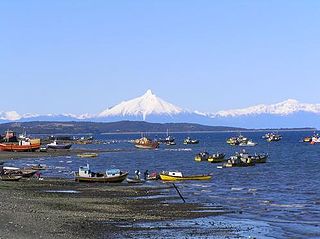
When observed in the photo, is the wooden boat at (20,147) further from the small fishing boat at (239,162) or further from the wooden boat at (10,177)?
the wooden boat at (10,177)

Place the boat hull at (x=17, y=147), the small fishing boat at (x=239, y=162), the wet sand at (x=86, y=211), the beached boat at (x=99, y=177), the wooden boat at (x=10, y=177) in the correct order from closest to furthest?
the wet sand at (x=86, y=211) → the wooden boat at (x=10, y=177) → the beached boat at (x=99, y=177) → the small fishing boat at (x=239, y=162) → the boat hull at (x=17, y=147)

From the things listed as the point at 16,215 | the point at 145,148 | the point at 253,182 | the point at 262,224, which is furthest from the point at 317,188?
the point at 145,148

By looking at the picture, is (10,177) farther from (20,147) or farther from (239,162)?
(20,147)

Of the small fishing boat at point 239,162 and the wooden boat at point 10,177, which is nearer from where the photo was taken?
the wooden boat at point 10,177

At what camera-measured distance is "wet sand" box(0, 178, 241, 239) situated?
86.6 feet

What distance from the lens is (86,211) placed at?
3459 cm

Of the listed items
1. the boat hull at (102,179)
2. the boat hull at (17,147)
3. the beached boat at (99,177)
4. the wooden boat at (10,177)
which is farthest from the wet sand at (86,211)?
the boat hull at (17,147)

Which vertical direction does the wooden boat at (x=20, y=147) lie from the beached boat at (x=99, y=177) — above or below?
below

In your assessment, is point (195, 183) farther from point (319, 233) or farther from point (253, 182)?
point (319, 233)

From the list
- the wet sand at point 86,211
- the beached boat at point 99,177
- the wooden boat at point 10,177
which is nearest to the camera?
the wet sand at point 86,211

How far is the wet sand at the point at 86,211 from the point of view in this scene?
86.6ft

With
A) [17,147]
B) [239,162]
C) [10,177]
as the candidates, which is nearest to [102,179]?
[10,177]

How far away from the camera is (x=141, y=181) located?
6075cm

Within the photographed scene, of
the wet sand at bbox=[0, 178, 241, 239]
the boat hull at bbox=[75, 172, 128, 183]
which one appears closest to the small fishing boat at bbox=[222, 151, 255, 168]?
the boat hull at bbox=[75, 172, 128, 183]
